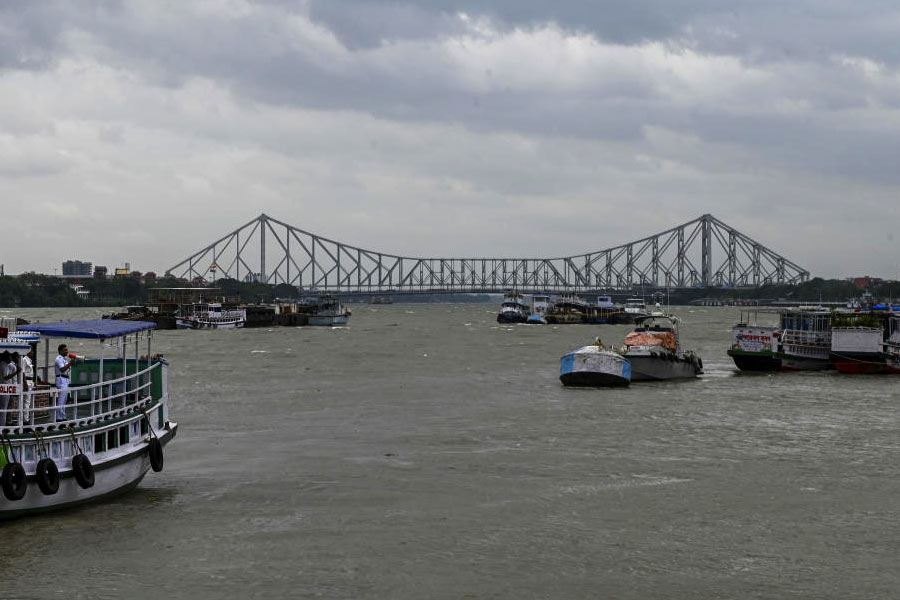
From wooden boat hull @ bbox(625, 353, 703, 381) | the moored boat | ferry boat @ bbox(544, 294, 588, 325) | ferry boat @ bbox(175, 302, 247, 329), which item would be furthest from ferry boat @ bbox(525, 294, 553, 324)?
wooden boat hull @ bbox(625, 353, 703, 381)

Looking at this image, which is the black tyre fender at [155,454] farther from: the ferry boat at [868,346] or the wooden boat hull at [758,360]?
the ferry boat at [868,346]

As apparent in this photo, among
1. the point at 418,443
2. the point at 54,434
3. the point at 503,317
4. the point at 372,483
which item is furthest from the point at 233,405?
the point at 503,317

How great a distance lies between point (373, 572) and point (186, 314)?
119977mm

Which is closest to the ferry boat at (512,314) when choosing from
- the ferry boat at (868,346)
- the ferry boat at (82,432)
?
the ferry boat at (868,346)

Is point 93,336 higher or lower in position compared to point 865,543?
higher

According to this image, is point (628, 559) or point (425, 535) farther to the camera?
point (425, 535)

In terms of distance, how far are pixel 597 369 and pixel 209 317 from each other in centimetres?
9157

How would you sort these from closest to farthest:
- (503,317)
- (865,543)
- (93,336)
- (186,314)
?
(865,543)
(93,336)
(186,314)
(503,317)

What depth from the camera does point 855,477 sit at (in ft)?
78.3

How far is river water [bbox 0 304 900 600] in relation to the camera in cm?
1605

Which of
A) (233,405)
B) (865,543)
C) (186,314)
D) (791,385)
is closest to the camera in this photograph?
(865,543)

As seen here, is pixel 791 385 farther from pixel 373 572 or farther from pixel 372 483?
pixel 373 572

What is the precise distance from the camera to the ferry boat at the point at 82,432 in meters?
18.3

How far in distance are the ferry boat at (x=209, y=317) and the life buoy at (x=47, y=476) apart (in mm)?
110532
